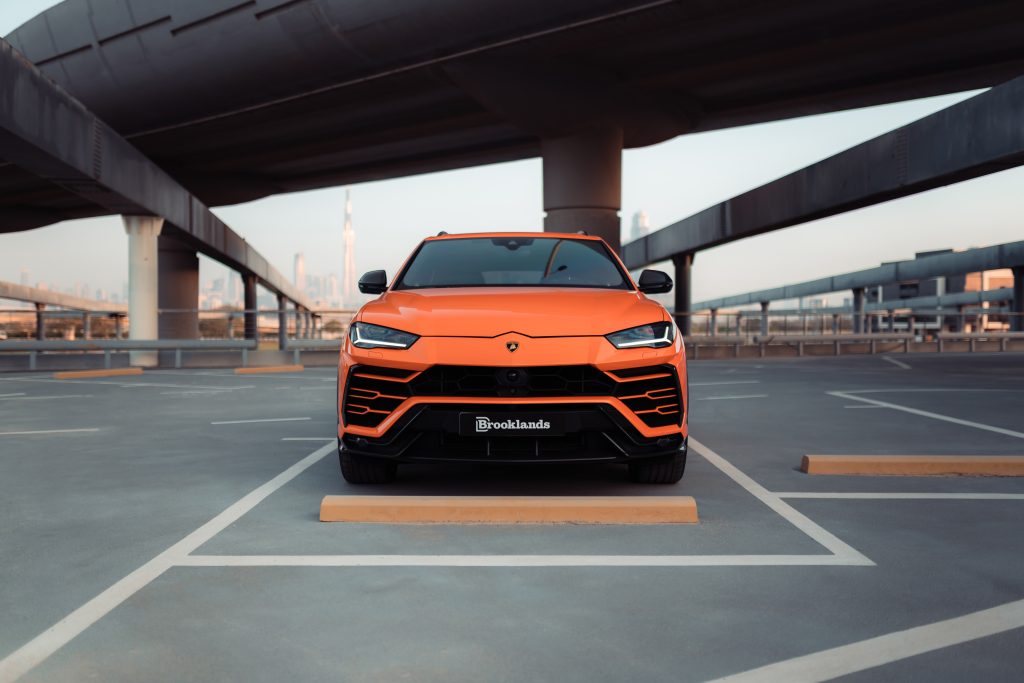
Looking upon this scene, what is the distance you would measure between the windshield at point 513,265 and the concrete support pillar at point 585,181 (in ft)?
50.5

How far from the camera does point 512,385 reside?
5152 millimetres

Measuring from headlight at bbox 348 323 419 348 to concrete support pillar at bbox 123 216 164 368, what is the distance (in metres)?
20.5

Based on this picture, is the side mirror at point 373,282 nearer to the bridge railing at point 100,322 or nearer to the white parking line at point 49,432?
the white parking line at point 49,432

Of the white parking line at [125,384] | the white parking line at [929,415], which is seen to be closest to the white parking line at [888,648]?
the white parking line at [929,415]

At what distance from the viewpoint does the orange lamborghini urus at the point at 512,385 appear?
514 cm

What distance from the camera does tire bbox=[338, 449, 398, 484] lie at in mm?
5793

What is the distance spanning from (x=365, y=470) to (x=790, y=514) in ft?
8.65

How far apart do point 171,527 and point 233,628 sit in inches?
69.7

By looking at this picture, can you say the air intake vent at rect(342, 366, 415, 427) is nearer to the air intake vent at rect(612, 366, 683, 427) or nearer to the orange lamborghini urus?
the orange lamborghini urus

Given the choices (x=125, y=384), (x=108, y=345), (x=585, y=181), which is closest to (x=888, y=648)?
(x=125, y=384)

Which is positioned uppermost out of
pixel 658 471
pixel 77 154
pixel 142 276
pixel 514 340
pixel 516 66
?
pixel 516 66

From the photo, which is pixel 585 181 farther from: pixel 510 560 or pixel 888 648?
pixel 888 648

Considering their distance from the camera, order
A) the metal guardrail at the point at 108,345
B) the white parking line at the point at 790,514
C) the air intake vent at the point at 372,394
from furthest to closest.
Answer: the metal guardrail at the point at 108,345, the air intake vent at the point at 372,394, the white parking line at the point at 790,514

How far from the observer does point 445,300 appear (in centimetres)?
593
